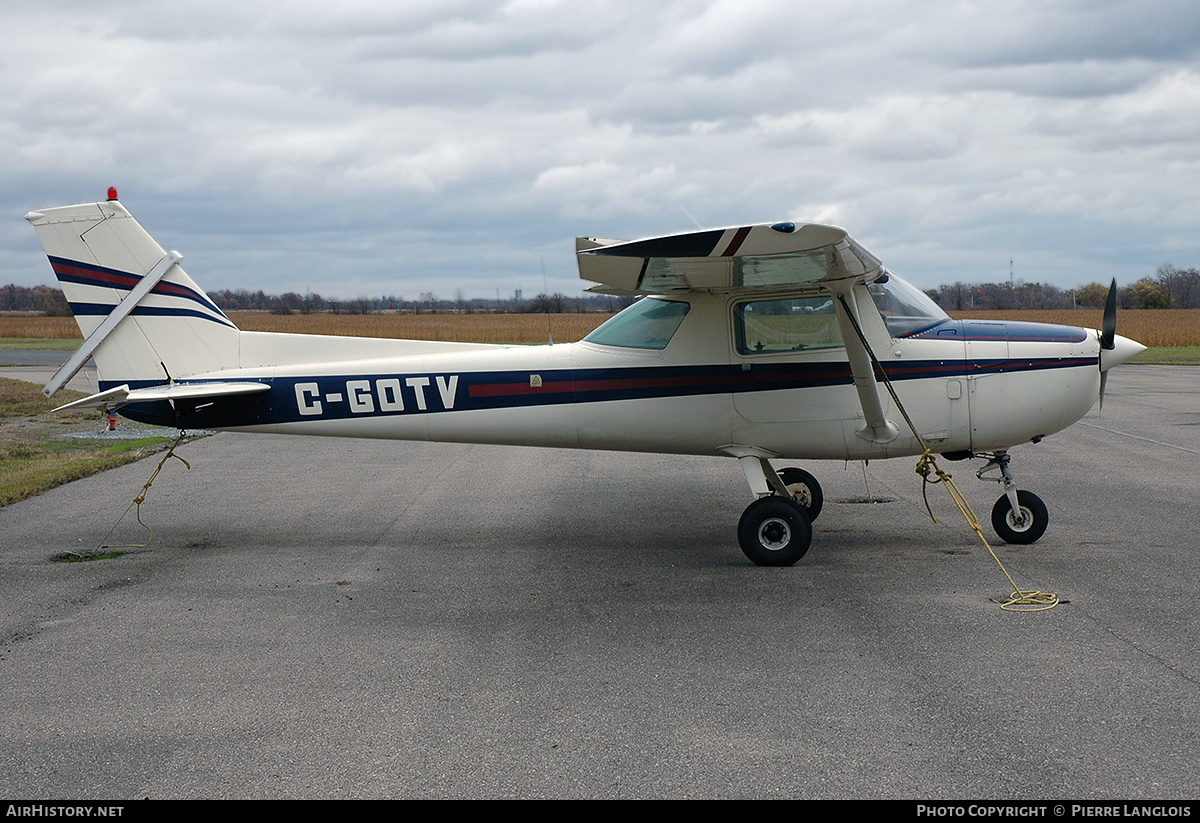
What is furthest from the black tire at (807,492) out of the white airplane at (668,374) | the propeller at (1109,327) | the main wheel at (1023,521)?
the propeller at (1109,327)

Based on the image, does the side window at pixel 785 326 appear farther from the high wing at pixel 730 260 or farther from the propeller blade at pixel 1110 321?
the propeller blade at pixel 1110 321

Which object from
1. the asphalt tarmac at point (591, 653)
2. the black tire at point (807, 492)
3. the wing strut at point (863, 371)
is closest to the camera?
the asphalt tarmac at point (591, 653)

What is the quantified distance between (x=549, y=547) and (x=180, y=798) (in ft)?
14.2

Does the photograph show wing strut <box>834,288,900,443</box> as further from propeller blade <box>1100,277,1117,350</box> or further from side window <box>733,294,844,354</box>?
propeller blade <box>1100,277,1117,350</box>

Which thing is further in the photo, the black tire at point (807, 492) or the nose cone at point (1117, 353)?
the black tire at point (807, 492)

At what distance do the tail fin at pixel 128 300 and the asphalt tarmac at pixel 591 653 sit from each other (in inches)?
60.8

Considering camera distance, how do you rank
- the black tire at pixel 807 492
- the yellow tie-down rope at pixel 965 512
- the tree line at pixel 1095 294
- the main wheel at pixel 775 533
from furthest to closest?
1. the tree line at pixel 1095 294
2. the black tire at pixel 807 492
3. the main wheel at pixel 775 533
4. the yellow tie-down rope at pixel 965 512

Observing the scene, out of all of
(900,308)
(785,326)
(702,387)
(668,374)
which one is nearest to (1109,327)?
(900,308)

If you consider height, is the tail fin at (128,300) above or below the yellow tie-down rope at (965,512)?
above

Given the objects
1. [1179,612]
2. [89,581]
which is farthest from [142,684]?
[1179,612]

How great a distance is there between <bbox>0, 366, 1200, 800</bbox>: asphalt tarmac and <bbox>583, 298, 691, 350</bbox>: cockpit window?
5.52ft

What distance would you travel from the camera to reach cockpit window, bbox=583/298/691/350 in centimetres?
740

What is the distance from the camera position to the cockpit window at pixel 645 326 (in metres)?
7.40
